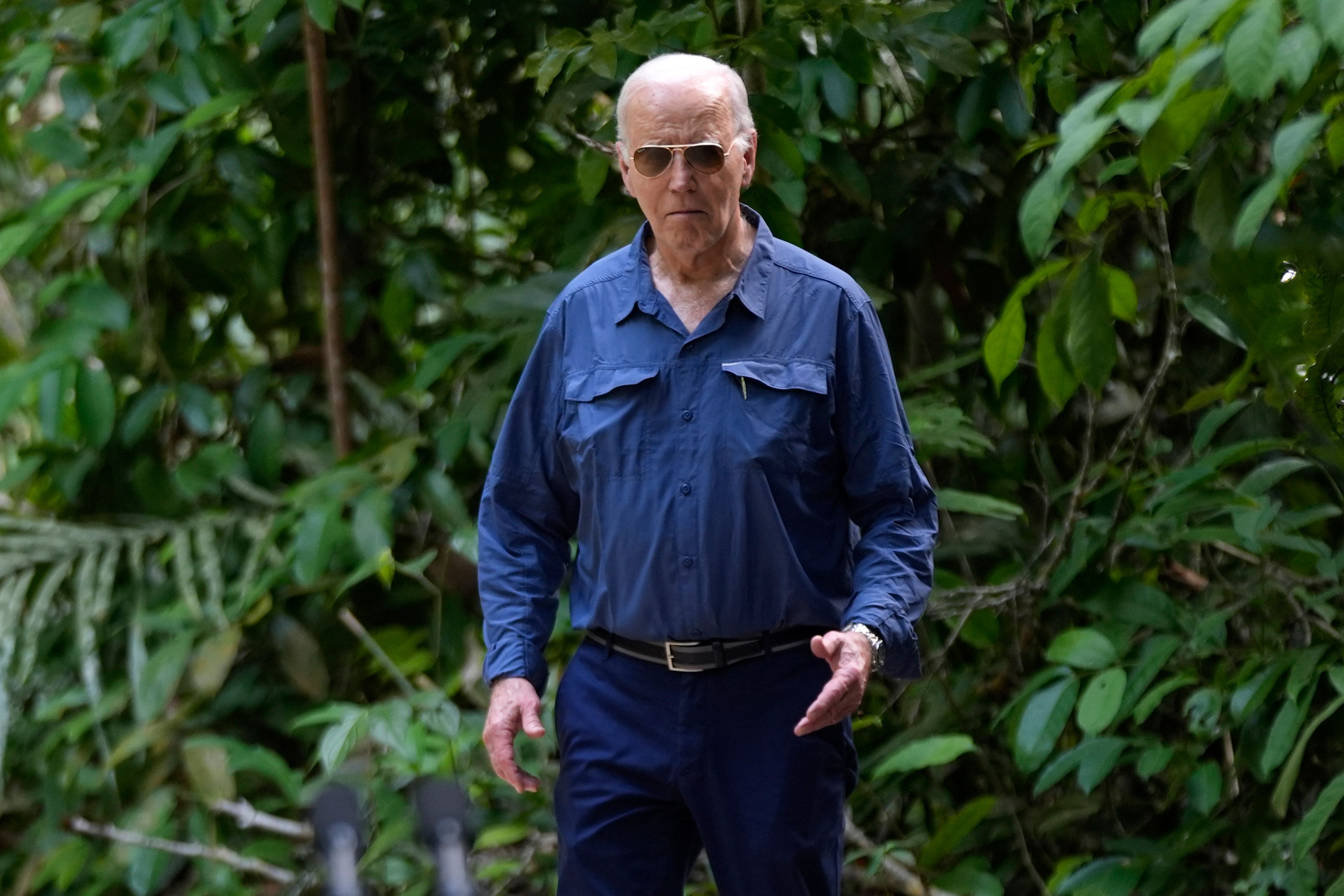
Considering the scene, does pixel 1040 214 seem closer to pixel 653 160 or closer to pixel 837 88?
pixel 653 160

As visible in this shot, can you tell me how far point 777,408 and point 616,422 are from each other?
0.57ft

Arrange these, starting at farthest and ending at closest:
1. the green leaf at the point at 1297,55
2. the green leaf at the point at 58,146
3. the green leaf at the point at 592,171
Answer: the green leaf at the point at 58,146, the green leaf at the point at 592,171, the green leaf at the point at 1297,55

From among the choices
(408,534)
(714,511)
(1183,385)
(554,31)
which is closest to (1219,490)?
(1183,385)

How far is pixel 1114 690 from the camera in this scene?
2307mm

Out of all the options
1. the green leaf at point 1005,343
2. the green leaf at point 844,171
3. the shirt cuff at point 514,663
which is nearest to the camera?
the shirt cuff at point 514,663

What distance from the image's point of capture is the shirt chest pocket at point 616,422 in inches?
65.8

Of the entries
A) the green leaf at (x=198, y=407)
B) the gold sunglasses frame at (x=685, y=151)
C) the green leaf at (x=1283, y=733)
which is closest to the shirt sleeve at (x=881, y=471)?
the gold sunglasses frame at (x=685, y=151)

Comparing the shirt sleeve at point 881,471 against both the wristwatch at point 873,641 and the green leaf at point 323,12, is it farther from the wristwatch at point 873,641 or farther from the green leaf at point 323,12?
the green leaf at point 323,12

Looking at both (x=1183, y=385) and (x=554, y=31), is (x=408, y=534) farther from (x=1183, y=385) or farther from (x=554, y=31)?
(x=1183, y=385)

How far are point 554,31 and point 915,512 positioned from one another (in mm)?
1455

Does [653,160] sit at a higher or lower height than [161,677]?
higher

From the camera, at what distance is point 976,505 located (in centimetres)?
247

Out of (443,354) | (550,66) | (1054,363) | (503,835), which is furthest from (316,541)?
(1054,363)

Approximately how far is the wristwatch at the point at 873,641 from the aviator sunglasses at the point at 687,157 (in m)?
0.49
